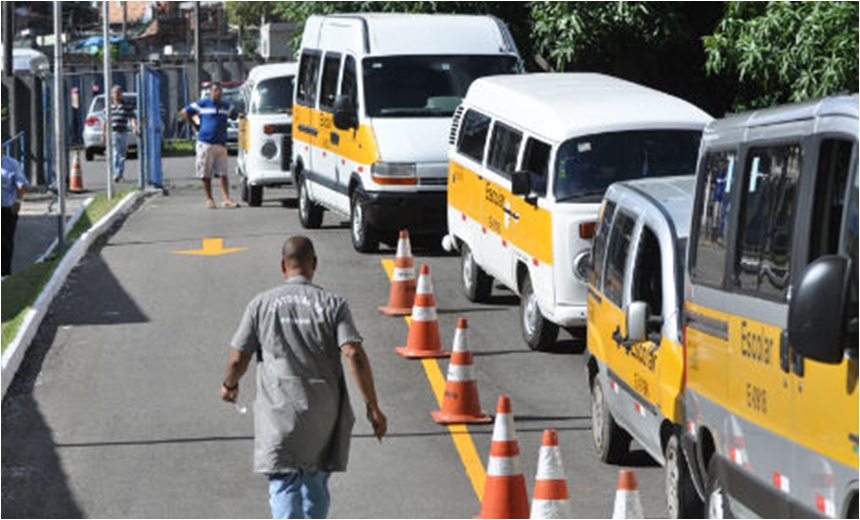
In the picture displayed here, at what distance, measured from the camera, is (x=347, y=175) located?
2489 cm

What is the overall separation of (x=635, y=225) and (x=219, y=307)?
8.41 metres

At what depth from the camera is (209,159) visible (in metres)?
31.5

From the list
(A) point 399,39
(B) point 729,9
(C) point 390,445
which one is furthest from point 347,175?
(C) point 390,445

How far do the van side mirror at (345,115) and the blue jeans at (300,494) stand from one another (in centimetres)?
1401

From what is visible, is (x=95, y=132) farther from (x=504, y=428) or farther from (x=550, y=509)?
(x=550, y=509)

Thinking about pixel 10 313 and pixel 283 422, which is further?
pixel 10 313

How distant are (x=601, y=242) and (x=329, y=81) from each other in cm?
1206

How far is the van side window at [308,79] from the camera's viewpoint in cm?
2672

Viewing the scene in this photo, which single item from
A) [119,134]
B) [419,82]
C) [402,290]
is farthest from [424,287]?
[119,134]

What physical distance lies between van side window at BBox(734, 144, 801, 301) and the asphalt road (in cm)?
300

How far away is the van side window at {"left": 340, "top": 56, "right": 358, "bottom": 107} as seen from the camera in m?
24.6

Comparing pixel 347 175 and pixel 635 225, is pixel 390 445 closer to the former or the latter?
pixel 635 225

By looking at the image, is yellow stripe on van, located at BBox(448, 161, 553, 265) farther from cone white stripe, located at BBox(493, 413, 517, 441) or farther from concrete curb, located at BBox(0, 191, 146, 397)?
cone white stripe, located at BBox(493, 413, 517, 441)

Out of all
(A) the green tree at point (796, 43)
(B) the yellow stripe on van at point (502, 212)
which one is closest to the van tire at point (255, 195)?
(A) the green tree at point (796, 43)
